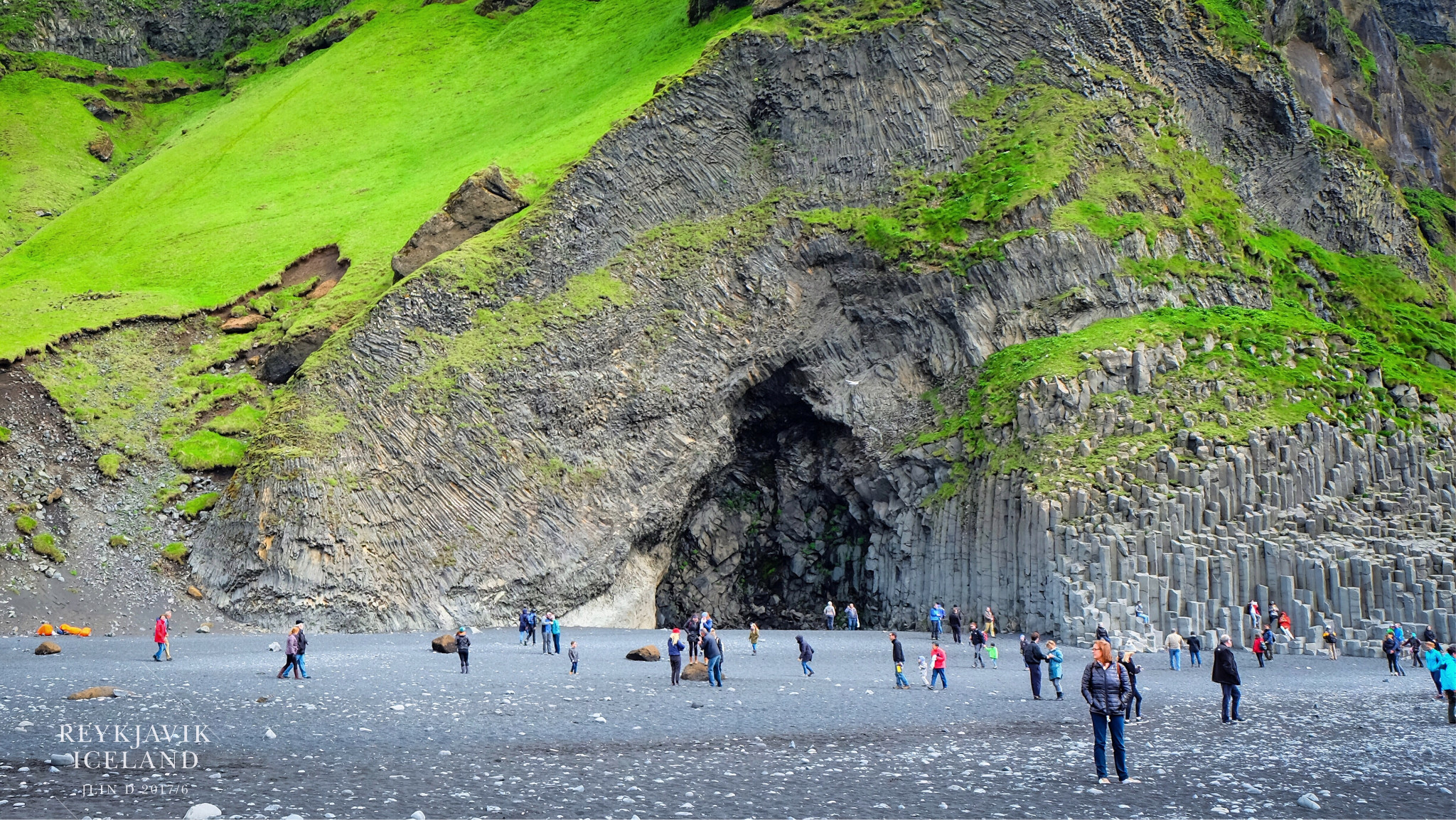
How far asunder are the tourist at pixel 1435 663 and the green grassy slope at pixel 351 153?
4974 cm

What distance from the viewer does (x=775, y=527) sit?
190 ft

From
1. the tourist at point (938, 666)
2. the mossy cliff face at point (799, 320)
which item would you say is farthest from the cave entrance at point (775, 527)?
the tourist at point (938, 666)

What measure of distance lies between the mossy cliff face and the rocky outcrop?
269ft

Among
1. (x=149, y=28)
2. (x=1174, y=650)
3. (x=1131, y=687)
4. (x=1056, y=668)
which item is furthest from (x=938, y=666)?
(x=149, y=28)

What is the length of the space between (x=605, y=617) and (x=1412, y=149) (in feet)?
242

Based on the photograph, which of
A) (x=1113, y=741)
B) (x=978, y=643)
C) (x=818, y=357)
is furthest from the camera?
(x=818, y=357)

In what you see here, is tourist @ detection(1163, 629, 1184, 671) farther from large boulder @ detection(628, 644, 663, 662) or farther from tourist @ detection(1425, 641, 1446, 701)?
large boulder @ detection(628, 644, 663, 662)

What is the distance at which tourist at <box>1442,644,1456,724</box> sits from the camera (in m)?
21.9

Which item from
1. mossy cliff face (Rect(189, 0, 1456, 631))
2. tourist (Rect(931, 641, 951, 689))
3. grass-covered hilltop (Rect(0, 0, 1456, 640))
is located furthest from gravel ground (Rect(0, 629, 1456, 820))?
mossy cliff face (Rect(189, 0, 1456, 631))

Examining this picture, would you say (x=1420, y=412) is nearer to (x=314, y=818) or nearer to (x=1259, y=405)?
(x=1259, y=405)

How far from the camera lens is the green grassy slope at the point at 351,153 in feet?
222

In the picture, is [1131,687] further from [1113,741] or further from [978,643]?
[978,643]

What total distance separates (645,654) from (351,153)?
207ft

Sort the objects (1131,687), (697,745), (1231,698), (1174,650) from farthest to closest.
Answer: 1. (1174,650)
2. (1231,698)
3. (697,745)
4. (1131,687)
